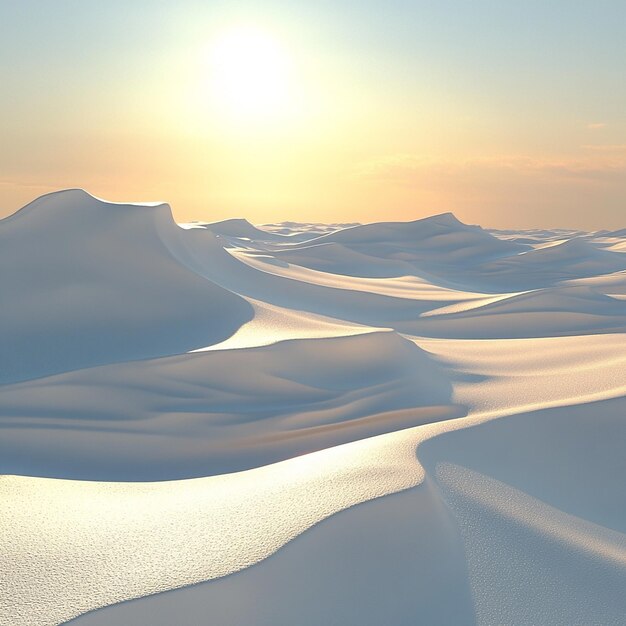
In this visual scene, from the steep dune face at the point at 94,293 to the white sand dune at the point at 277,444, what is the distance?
0.11 ft

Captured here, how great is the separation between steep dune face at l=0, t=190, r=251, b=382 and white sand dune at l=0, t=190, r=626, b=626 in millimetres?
35

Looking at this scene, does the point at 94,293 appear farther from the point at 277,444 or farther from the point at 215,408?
the point at 277,444

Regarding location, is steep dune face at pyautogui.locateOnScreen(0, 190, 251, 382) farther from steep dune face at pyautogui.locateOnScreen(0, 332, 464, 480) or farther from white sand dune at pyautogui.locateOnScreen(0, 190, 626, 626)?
steep dune face at pyautogui.locateOnScreen(0, 332, 464, 480)

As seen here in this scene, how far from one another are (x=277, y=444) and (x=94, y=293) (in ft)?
13.8

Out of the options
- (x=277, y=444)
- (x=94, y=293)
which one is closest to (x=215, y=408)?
(x=277, y=444)

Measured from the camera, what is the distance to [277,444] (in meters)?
5.76

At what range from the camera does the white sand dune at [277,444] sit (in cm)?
286

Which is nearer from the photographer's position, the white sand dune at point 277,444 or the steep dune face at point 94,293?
the white sand dune at point 277,444

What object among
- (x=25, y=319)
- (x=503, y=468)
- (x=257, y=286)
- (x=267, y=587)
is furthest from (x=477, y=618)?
(x=257, y=286)

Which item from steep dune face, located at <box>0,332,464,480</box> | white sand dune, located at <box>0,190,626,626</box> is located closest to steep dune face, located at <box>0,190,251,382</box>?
white sand dune, located at <box>0,190,626,626</box>

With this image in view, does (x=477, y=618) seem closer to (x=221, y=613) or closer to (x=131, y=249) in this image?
(x=221, y=613)

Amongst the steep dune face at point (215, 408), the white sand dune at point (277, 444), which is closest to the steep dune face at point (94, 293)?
the white sand dune at point (277, 444)

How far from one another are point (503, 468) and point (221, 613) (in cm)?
216

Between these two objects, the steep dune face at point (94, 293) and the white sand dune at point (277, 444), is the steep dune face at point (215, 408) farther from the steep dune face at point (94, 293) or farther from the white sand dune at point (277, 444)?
the steep dune face at point (94, 293)
